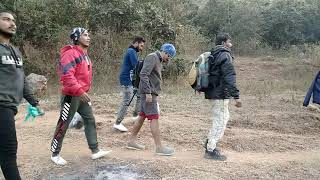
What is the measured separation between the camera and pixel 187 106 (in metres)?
10.0

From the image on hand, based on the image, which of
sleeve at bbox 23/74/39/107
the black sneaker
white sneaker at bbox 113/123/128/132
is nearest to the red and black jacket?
sleeve at bbox 23/74/39/107

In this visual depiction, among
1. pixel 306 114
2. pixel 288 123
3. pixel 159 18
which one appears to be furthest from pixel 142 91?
pixel 159 18

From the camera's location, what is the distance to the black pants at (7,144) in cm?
407

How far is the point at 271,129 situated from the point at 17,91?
5356 mm

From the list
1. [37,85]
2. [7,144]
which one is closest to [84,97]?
[7,144]

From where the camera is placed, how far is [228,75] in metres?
5.66

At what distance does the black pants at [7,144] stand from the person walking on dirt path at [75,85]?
3.97 feet

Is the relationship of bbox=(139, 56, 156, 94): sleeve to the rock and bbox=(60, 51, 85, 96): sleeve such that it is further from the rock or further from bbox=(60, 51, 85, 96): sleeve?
the rock

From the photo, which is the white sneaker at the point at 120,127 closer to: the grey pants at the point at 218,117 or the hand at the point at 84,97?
the grey pants at the point at 218,117

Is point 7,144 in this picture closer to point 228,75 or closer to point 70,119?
point 70,119

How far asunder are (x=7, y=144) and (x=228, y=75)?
2.88m

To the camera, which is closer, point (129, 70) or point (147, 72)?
point (147, 72)

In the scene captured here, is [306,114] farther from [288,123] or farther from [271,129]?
[271,129]

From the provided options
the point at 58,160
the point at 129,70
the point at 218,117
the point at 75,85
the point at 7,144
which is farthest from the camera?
the point at 129,70
